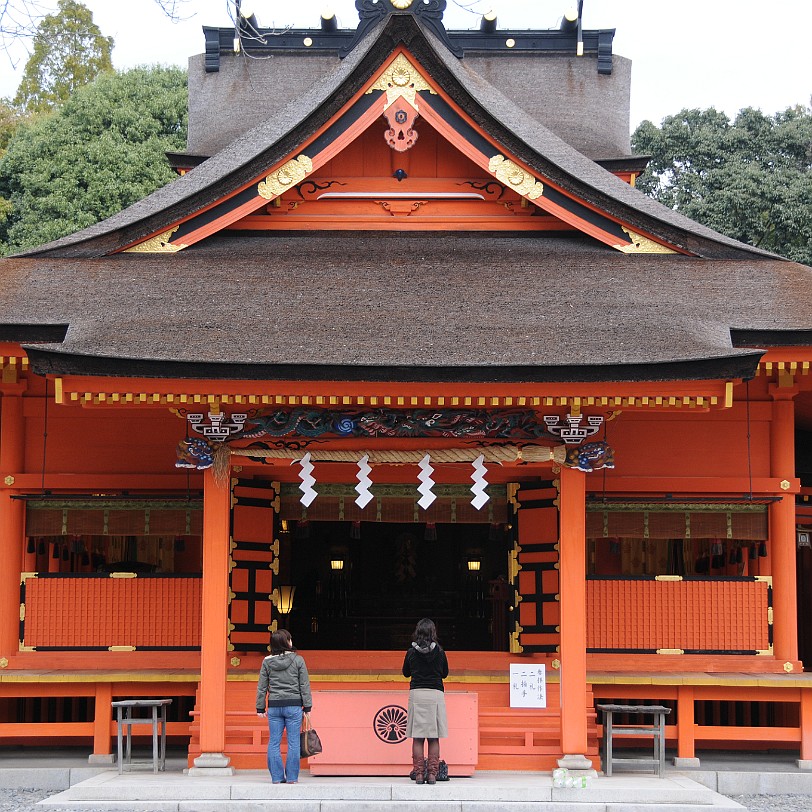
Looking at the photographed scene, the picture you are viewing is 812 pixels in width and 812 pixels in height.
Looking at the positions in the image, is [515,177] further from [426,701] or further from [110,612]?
[110,612]

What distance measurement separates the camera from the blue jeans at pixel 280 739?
37.9 ft

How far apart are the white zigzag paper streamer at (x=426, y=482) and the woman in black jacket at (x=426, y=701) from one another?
1354mm

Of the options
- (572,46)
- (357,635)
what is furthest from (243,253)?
(572,46)

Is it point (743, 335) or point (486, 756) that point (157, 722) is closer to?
point (486, 756)

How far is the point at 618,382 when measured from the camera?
38.4 feet

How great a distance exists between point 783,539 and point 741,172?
987 inches

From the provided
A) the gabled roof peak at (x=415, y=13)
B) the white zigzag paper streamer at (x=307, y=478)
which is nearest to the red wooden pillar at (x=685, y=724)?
the white zigzag paper streamer at (x=307, y=478)

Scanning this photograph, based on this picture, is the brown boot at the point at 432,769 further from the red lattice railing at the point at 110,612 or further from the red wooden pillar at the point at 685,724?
the red lattice railing at the point at 110,612

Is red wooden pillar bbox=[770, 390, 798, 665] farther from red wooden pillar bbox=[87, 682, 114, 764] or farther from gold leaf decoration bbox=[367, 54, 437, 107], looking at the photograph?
red wooden pillar bbox=[87, 682, 114, 764]

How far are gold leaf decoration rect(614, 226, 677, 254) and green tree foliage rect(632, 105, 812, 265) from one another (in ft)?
72.1

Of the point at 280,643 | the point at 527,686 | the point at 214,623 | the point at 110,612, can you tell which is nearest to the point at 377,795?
the point at 280,643

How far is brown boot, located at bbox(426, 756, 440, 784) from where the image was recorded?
1171 centimetres

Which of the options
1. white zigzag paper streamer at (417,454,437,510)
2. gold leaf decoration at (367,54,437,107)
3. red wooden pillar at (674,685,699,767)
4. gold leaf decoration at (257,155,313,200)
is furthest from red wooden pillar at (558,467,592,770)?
gold leaf decoration at (367,54,437,107)

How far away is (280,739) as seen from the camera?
1164 centimetres
